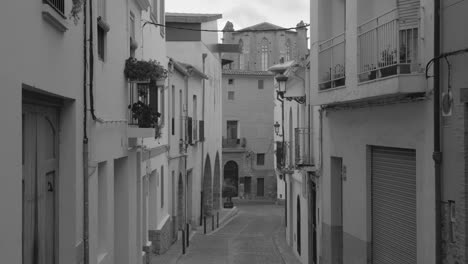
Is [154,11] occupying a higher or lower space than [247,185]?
higher

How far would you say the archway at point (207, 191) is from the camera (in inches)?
1389

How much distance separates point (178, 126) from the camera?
80.4 feet

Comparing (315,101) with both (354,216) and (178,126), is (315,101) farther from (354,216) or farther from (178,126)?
(178,126)

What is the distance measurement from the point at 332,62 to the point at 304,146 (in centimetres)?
459

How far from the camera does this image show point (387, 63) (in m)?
9.59

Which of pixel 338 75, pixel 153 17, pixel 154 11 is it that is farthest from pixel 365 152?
pixel 154 11

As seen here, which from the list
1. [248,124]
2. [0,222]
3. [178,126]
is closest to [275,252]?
[178,126]

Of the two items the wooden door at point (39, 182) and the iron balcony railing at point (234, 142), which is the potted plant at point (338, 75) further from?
the iron balcony railing at point (234, 142)

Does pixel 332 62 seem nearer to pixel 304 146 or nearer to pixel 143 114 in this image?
pixel 143 114

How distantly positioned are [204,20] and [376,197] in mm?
25438

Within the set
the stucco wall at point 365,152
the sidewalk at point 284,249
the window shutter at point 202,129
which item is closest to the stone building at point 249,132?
the window shutter at point 202,129

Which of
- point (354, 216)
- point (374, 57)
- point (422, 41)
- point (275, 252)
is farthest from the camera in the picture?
point (275, 252)

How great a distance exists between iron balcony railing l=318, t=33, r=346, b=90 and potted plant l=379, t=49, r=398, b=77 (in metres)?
1.83

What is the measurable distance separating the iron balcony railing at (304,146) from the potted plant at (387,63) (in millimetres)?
6224
